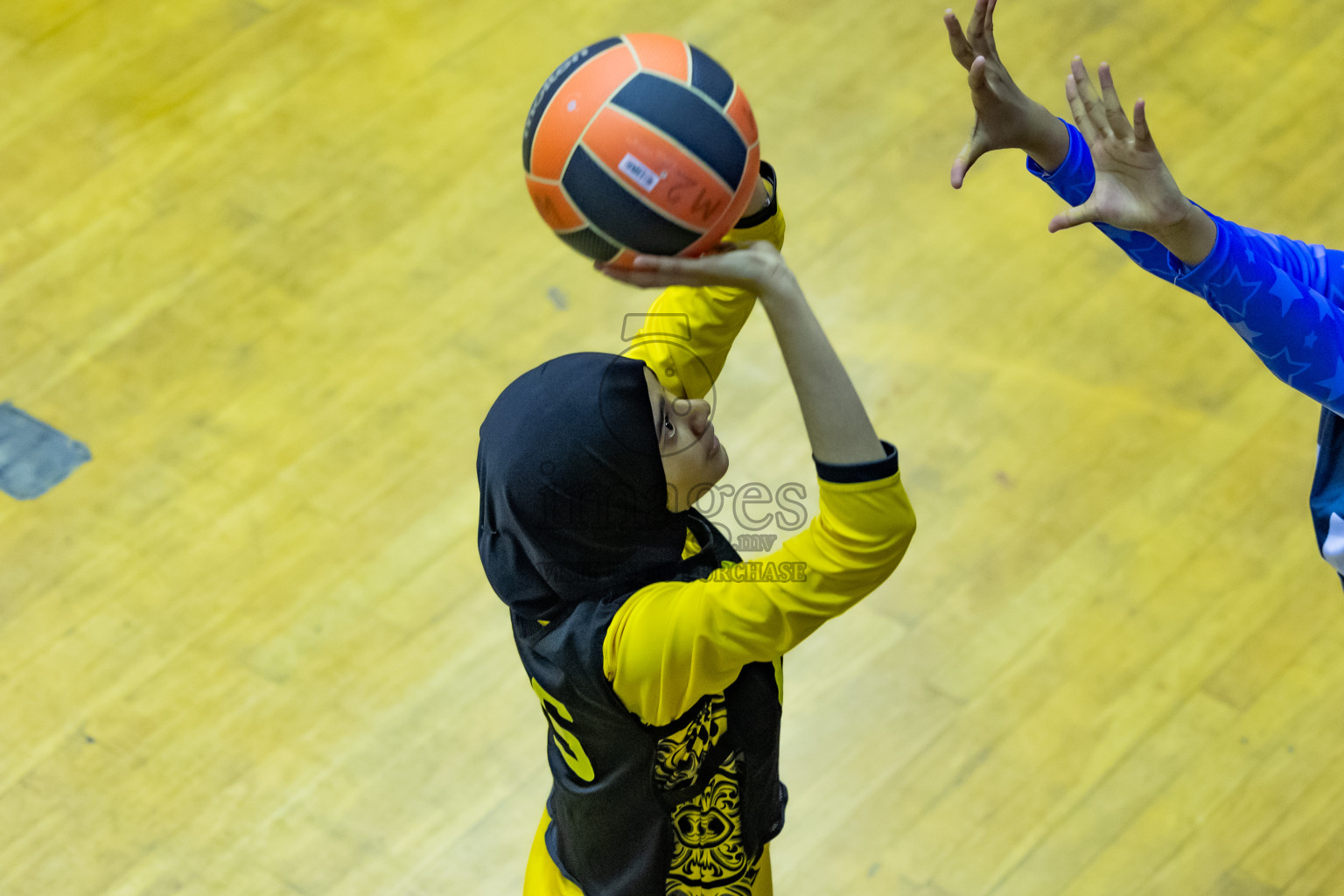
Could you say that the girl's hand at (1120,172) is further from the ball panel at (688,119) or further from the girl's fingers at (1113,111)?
the ball panel at (688,119)

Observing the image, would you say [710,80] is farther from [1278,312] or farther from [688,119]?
[1278,312]

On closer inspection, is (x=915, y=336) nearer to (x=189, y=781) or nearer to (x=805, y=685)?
(x=805, y=685)

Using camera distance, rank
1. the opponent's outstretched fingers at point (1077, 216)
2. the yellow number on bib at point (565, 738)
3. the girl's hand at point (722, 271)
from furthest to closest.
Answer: the opponent's outstretched fingers at point (1077, 216), the yellow number on bib at point (565, 738), the girl's hand at point (722, 271)

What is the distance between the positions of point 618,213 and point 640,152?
7 cm

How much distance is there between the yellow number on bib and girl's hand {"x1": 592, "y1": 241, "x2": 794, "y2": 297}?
54 centimetres

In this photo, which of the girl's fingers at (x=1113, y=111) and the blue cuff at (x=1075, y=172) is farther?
the blue cuff at (x=1075, y=172)

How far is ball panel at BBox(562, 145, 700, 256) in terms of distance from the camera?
141cm

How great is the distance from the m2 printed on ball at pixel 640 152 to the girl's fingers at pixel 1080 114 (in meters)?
0.50

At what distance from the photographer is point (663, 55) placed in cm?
147

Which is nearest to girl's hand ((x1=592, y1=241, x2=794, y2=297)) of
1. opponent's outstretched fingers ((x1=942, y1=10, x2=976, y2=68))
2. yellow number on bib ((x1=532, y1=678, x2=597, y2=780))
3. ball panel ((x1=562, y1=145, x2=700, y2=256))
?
ball panel ((x1=562, y1=145, x2=700, y2=256))

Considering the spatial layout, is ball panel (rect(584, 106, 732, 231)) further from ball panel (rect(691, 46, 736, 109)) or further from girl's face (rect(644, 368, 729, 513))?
girl's face (rect(644, 368, 729, 513))

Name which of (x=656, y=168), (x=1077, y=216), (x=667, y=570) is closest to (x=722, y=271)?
(x=656, y=168)

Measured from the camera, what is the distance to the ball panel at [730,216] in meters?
1.44

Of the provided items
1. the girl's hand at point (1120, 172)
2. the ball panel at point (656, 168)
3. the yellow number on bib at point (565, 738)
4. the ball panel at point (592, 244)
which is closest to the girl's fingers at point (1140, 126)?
the girl's hand at point (1120, 172)
